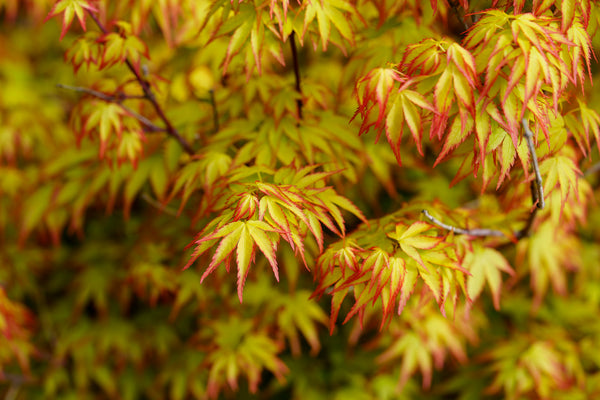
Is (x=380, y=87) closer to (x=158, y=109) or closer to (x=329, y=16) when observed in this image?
(x=329, y=16)

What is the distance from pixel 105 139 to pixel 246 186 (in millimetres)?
451

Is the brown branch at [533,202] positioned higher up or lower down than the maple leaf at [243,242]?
lower down

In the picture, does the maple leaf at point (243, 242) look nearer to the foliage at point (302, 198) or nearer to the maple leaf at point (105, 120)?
the foliage at point (302, 198)

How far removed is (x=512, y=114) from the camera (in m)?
0.76

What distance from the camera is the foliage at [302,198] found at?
799 mm

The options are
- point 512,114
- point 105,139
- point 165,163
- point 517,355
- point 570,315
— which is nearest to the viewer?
point 512,114

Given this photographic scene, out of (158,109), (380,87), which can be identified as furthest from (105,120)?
(380,87)

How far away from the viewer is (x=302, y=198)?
823 mm

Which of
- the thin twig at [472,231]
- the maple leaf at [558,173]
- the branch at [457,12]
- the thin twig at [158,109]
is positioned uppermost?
the branch at [457,12]

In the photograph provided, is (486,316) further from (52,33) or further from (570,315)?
(52,33)

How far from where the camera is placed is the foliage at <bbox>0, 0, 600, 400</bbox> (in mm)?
799

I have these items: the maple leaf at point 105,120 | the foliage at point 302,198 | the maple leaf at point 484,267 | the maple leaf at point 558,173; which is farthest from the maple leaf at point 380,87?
the maple leaf at point 105,120

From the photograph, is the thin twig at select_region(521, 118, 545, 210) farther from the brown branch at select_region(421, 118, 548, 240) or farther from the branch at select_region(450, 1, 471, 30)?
the branch at select_region(450, 1, 471, 30)

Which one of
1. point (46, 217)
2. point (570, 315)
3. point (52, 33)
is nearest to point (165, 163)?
point (46, 217)
